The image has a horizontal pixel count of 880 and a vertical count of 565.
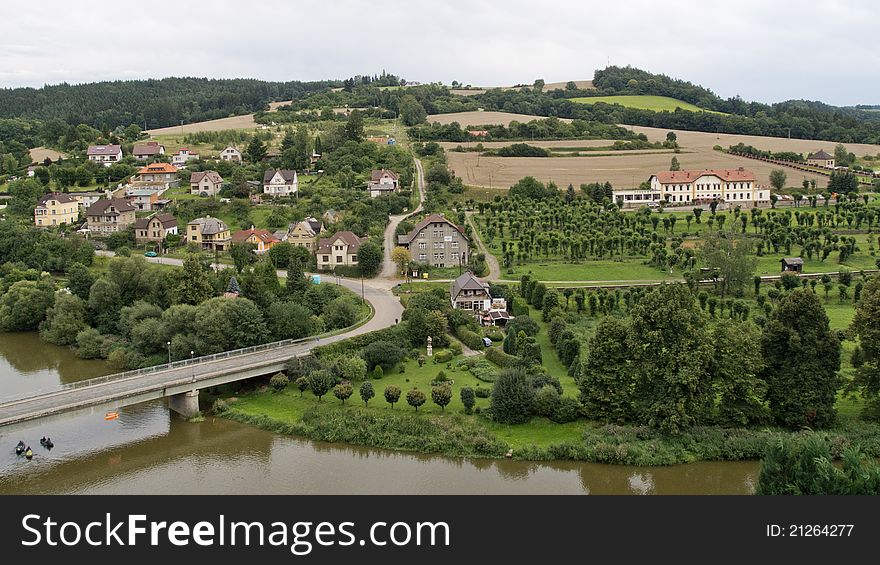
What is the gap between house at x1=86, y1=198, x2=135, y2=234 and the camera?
6328 centimetres

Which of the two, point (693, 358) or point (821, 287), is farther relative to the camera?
point (821, 287)

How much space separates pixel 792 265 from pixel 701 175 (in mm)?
23702

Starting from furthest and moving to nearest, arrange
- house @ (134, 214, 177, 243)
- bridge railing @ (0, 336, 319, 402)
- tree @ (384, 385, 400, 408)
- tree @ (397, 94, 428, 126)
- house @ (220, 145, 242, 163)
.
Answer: tree @ (397, 94, 428, 126), house @ (220, 145, 242, 163), house @ (134, 214, 177, 243), bridge railing @ (0, 336, 319, 402), tree @ (384, 385, 400, 408)

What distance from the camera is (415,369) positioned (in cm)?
3453

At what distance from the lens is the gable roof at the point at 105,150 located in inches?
3305

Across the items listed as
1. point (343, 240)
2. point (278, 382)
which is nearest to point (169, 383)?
point (278, 382)

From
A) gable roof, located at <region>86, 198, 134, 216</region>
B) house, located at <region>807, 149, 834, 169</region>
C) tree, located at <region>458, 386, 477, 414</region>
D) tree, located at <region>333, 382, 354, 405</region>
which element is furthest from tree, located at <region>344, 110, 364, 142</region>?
tree, located at <region>458, 386, 477, 414</region>

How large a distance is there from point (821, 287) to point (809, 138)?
216ft

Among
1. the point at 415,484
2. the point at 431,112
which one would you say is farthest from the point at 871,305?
the point at 431,112

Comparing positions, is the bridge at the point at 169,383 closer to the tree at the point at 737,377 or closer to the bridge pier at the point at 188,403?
the bridge pier at the point at 188,403

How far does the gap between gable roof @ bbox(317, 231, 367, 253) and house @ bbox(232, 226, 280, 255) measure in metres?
4.25

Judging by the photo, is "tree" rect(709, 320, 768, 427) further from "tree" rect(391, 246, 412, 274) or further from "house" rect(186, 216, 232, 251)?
"house" rect(186, 216, 232, 251)

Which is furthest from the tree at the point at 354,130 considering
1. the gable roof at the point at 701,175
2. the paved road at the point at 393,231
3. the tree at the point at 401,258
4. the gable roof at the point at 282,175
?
the tree at the point at 401,258
